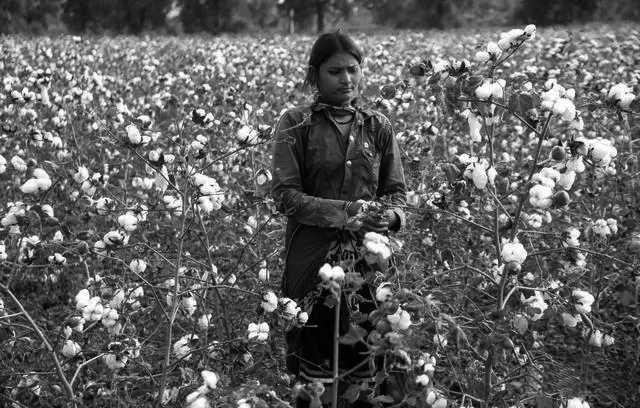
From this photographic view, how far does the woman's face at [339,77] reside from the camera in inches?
84.3

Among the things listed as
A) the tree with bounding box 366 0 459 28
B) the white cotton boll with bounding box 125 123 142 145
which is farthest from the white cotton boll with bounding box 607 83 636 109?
the tree with bounding box 366 0 459 28

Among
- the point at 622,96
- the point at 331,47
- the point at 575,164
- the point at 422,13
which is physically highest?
the point at 331,47

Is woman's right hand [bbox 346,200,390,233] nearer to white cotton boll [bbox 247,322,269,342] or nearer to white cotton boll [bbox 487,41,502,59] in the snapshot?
white cotton boll [bbox 247,322,269,342]

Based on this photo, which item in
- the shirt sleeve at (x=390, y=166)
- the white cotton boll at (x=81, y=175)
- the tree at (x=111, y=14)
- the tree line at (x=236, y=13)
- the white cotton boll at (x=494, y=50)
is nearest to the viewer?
the white cotton boll at (x=494, y=50)

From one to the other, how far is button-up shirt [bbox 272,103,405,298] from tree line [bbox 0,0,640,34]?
2949cm

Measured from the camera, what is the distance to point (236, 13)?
40.4 metres

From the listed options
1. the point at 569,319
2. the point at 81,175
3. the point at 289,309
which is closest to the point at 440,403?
the point at 569,319

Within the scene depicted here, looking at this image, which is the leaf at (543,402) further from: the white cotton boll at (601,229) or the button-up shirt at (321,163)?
the white cotton boll at (601,229)

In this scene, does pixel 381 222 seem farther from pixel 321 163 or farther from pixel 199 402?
pixel 199 402

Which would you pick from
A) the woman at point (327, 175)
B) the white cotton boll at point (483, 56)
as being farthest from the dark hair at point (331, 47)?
the white cotton boll at point (483, 56)

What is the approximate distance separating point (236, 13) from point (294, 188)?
1563 inches

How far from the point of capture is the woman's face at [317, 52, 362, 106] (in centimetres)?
214

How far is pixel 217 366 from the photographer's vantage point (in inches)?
100

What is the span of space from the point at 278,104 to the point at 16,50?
5611 mm
